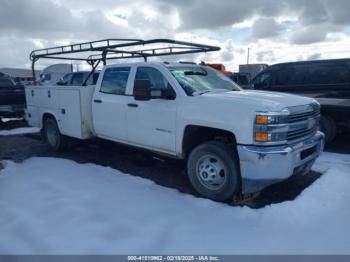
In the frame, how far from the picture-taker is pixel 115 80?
542cm

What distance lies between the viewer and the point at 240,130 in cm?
363

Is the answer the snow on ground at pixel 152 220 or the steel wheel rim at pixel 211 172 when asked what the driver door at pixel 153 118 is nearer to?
the steel wheel rim at pixel 211 172

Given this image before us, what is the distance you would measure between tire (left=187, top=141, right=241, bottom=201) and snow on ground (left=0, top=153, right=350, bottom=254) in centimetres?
18

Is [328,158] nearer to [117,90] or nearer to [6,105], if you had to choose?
[117,90]

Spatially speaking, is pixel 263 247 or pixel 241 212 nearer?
pixel 263 247

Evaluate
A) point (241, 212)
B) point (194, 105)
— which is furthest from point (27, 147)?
point (241, 212)

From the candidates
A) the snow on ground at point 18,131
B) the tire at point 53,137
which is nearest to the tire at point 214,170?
the tire at point 53,137

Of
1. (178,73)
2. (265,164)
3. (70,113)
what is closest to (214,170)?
(265,164)

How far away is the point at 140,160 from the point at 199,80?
2179mm

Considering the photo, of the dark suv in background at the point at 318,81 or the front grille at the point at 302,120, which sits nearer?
the front grille at the point at 302,120

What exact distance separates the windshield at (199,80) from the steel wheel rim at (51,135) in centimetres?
347

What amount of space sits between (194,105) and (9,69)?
4240 centimetres

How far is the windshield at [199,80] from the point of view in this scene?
4430 mm

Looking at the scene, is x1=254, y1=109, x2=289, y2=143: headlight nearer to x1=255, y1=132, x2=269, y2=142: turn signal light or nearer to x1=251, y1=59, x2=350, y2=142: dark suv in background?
x1=255, y1=132, x2=269, y2=142: turn signal light
